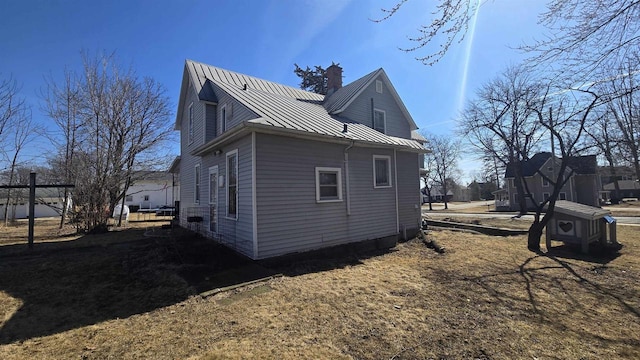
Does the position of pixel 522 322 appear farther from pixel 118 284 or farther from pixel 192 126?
pixel 192 126

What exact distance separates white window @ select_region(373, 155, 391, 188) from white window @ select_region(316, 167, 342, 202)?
65.9 inches

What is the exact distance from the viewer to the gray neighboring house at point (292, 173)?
7.07 metres

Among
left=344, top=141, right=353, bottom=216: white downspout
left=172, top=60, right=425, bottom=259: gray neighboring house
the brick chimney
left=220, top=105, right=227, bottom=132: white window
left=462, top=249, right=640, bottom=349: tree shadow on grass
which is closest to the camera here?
left=462, top=249, right=640, bottom=349: tree shadow on grass

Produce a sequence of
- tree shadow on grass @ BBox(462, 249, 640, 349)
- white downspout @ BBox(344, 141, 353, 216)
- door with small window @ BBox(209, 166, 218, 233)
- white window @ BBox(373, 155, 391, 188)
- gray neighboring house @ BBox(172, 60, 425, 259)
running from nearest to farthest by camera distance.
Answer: tree shadow on grass @ BBox(462, 249, 640, 349) → gray neighboring house @ BBox(172, 60, 425, 259) → white downspout @ BBox(344, 141, 353, 216) → door with small window @ BBox(209, 166, 218, 233) → white window @ BBox(373, 155, 391, 188)

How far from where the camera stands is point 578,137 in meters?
8.64

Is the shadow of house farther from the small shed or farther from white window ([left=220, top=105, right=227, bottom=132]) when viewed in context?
the small shed

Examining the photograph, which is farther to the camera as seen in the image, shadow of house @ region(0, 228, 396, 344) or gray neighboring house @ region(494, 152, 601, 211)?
gray neighboring house @ region(494, 152, 601, 211)

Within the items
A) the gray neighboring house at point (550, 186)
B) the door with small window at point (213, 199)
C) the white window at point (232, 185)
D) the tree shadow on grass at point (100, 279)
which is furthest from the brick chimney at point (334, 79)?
the gray neighboring house at point (550, 186)

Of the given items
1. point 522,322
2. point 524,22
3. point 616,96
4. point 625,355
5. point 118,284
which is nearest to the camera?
point 625,355

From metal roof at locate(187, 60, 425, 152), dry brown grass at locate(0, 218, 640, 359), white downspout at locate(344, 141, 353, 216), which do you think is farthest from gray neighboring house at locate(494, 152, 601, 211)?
dry brown grass at locate(0, 218, 640, 359)

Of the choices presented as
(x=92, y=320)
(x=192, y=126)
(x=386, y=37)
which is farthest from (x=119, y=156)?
(x=386, y=37)

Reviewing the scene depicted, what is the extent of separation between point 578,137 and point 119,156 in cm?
1933

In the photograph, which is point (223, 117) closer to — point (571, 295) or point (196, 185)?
point (196, 185)

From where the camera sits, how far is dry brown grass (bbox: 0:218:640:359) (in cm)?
330
